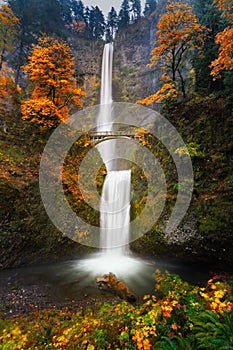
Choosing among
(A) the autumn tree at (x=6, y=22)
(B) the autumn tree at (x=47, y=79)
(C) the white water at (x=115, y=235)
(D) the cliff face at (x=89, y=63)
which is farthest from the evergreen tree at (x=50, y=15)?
(C) the white water at (x=115, y=235)

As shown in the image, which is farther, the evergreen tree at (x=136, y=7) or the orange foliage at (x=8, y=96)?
the evergreen tree at (x=136, y=7)

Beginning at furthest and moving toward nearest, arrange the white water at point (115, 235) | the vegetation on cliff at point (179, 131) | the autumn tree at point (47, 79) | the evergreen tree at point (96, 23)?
the evergreen tree at point (96, 23)
the autumn tree at point (47, 79)
the white water at point (115, 235)
the vegetation on cliff at point (179, 131)

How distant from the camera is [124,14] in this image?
32.5 meters

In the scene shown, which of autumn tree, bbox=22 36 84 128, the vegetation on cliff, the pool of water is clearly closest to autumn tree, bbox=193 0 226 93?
the vegetation on cliff

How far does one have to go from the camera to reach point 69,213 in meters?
8.44

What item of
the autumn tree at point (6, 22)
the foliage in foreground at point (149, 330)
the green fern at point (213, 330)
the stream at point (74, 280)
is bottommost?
the stream at point (74, 280)

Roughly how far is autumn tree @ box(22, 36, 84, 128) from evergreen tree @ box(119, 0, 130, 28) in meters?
27.0

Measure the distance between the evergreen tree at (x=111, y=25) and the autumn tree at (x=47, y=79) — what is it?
27.3 meters

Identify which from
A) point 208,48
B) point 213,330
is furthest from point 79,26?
point 213,330

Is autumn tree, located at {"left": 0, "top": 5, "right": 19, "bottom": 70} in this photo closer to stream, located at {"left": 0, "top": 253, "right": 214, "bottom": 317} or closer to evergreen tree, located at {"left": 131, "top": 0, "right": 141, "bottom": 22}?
stream, located at {"left": 0, "top": 253, "right": 214, "bottom": 317}

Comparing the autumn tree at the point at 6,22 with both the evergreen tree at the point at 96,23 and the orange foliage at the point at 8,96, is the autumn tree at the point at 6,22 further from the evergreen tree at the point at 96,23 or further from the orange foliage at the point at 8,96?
the evergreen tree at the point at 96,23

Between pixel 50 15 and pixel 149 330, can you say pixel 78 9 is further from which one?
pixel 149 330

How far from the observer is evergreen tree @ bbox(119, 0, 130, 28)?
30.6 meters

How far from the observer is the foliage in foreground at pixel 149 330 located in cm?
257
